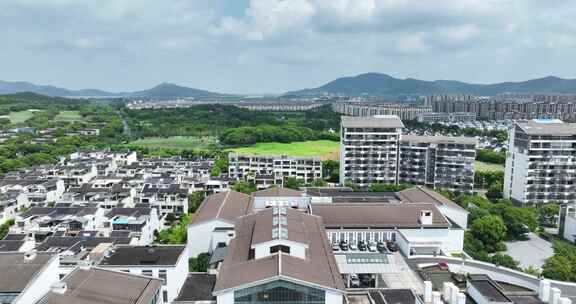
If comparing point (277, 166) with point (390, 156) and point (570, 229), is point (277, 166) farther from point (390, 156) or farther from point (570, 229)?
point (570, 229)

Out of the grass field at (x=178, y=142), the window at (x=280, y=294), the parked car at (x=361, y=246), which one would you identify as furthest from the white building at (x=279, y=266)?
the grass field at (x=178, y=142)

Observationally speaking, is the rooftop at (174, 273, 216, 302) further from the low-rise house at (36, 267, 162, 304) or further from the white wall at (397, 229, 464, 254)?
the white wall at (397, 229, 464, 254)

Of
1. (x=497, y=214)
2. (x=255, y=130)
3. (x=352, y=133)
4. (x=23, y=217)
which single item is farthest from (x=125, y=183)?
(x=255, y=130)

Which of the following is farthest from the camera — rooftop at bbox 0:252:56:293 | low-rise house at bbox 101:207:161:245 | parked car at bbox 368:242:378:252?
low-rise house at bbox 101:207:161:245

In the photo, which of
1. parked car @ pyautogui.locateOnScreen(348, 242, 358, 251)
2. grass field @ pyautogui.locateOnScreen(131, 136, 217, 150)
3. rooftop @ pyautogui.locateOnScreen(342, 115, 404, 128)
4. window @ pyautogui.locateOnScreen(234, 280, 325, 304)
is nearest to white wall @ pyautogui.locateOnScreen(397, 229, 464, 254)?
parked car @ pyautogui.locateOnScreen(348, 242, 358, 251)

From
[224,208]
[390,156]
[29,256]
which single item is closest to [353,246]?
[224,208]

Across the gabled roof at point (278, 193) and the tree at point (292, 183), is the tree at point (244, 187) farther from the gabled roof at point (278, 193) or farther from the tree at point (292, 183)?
the gabled roof at point (278, 193)
